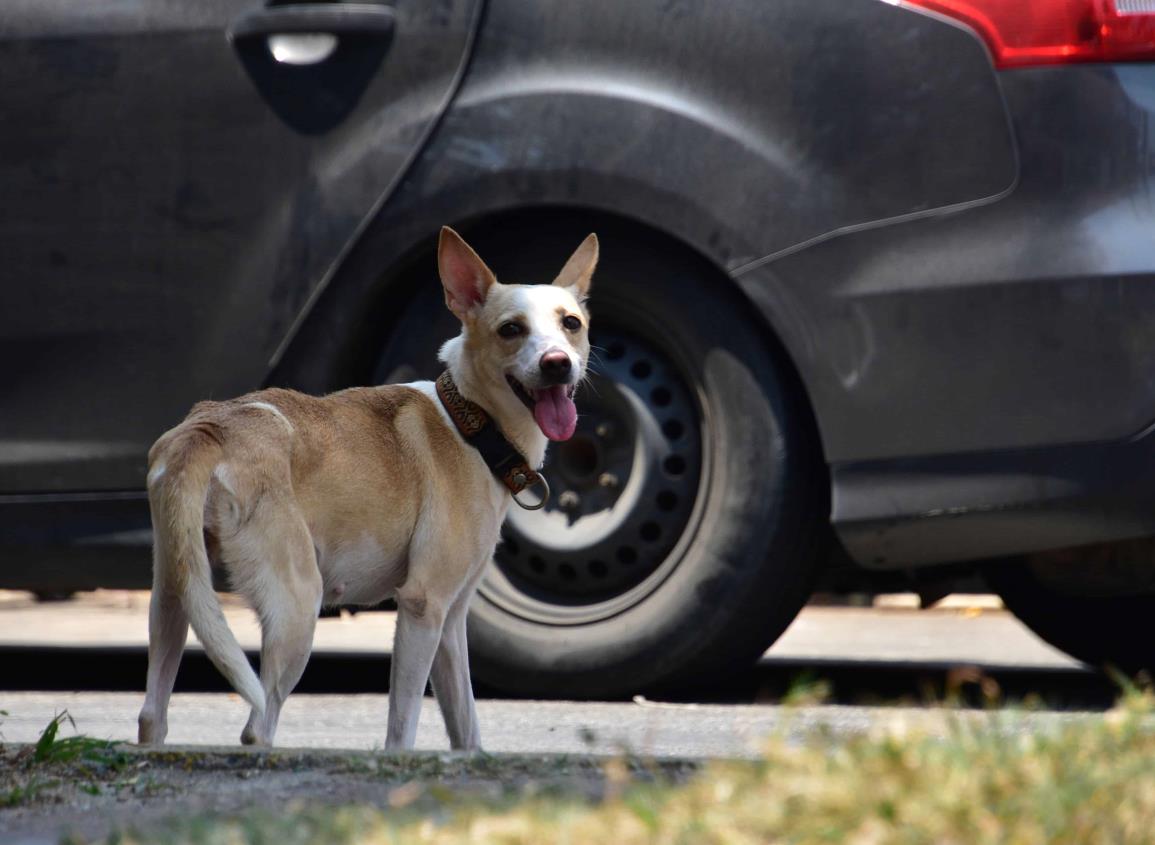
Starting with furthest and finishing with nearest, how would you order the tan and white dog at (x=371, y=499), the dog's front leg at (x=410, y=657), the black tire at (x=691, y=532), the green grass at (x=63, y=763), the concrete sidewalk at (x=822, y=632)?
the concrete sidewalk at (x=822, y=632) → the black tire at (x=691, y=532) → the dog's front leg at (x=410, y=657) → the tan and white dog at (x=371, y=499) → the green grass at (x=63, y=763)

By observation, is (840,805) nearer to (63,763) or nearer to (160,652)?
(63,763)

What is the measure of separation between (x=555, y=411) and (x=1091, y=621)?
186 cm

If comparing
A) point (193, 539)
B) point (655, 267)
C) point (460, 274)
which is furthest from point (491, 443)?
point (193, 539)

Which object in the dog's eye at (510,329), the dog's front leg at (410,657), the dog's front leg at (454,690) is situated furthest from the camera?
the dog's eye at (510,329)

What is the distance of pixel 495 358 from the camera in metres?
4.32

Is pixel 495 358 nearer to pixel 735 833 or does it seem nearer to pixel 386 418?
pixel 386 418

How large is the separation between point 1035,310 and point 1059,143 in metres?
0.38

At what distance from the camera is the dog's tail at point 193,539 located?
345cm

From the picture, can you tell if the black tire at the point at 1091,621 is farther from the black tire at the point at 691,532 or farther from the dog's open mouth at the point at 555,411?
the dog's open mouth at the point at 555,411

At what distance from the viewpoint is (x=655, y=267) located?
4.57 m

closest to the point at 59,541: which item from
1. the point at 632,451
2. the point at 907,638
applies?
the point at 632,451

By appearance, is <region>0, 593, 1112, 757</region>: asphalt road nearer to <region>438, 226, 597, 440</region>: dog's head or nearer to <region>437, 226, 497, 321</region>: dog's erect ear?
<region>438, 226, 597, 440</region>: dog's head

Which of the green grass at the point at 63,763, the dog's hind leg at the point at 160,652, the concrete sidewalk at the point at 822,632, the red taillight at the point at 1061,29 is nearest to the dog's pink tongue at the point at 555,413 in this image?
the dog's hind leg at the point at 160,652

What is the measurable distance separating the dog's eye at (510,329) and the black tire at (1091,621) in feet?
5.31
